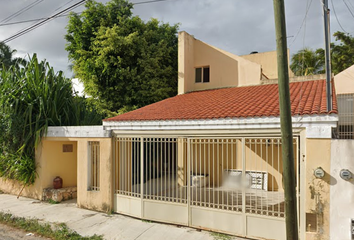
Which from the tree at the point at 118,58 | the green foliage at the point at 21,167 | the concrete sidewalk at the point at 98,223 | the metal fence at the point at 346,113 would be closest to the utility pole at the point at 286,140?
the concrete sidewalk at the point at 98,223

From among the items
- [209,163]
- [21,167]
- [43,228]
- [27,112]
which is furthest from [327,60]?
[21,167]

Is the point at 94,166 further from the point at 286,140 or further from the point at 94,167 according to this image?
the point at 286,140

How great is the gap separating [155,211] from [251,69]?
7237 millimetres

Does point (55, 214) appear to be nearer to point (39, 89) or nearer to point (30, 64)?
point (39, 89)

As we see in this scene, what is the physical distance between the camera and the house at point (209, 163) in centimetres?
502

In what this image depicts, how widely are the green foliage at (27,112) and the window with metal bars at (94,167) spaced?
220cm

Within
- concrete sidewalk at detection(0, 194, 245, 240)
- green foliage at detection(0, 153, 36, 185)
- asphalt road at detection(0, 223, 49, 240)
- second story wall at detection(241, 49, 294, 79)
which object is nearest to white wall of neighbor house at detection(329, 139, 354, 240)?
concrete sidewalk at detection(0, 194, 245, 240)

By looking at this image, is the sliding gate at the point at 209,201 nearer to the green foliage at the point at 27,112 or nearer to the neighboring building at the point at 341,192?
the neighboring building at the point at 341,192

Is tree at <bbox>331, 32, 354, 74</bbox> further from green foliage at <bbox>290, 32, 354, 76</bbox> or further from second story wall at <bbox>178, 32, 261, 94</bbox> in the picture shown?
second story wall at <bbox>178, 32, 261, 94</bbox>

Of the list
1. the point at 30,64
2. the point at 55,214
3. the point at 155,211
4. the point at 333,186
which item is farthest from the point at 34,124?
the point at 333,186

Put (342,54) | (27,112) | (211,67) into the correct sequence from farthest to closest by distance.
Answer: (342,54)
(211,67)
(27,112)

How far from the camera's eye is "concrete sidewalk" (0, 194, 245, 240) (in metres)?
5.92

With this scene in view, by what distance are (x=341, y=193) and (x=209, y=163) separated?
2742 mm

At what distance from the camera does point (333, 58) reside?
1844cm
